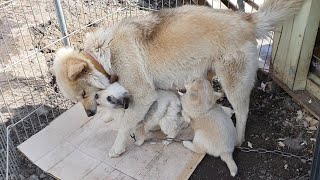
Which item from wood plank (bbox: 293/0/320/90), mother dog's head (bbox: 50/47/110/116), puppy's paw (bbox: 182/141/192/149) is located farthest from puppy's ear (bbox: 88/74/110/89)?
wood plank (bbox: 293/0/320/90)

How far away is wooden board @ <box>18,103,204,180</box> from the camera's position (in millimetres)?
3660

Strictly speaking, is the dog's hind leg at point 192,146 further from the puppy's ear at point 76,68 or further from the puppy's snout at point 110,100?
the puppy's ear at point 76,68

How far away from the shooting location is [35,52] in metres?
4.26

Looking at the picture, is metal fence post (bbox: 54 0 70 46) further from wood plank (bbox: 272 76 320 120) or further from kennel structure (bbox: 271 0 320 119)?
wood plank (bbox: 272 76 320 120)

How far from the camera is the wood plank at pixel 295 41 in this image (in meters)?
3.71

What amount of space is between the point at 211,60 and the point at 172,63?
365 millimetres

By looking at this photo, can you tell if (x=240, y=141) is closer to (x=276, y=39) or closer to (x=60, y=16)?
(x=276, y=39)

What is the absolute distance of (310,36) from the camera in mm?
3822

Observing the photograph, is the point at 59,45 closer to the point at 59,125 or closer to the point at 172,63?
the point at 59,125

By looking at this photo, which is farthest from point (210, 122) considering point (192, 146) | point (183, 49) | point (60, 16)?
point (60, 16)

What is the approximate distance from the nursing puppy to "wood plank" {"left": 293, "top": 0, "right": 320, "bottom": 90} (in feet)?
3.41

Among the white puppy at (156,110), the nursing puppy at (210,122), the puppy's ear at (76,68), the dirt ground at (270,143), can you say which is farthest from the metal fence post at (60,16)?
the dirt ground at (270,143)

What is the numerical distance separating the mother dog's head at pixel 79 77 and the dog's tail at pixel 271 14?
147 centimetres

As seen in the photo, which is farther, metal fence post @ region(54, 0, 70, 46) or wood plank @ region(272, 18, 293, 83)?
metal fence post @ region(54, 0, 70, 46)
